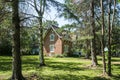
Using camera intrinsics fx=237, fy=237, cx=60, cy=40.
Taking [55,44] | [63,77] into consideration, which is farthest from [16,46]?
[55,44]

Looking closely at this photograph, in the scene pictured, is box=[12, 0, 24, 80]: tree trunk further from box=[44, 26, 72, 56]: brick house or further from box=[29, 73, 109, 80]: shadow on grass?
box=[44, 26, 72, 56]: brick house

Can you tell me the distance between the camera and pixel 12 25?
14.6 m

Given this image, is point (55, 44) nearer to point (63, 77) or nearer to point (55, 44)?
point (55, 44)

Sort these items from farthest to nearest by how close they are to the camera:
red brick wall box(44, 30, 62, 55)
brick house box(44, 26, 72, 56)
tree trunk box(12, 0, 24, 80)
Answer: red brick wall box(44, 30, 62, 55), brick house box(44, 26, 72, 56), tree trunk box(12, 0, 24, 80)

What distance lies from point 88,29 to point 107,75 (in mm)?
8234

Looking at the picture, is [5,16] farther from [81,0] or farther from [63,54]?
[63,54]

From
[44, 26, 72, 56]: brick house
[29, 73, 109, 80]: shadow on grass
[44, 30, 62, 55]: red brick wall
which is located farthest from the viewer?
[44, 30, 62, 55]: red brick wall

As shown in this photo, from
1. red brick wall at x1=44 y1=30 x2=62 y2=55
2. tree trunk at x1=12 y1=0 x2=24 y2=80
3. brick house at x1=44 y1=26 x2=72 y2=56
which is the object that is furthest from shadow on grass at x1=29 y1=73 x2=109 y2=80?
red brick wall at x1=44 y1=30 x2=62 y2=55

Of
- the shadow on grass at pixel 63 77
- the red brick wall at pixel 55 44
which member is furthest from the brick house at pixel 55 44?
the shadow on grass at pixel 63 77

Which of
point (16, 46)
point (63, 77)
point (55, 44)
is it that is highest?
point (55, 44)

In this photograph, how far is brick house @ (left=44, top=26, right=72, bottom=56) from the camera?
49.8m

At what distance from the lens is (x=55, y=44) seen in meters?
50.9

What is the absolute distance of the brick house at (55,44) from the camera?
1961 inches

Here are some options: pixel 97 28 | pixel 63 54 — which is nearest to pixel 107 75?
pixel 97 28
